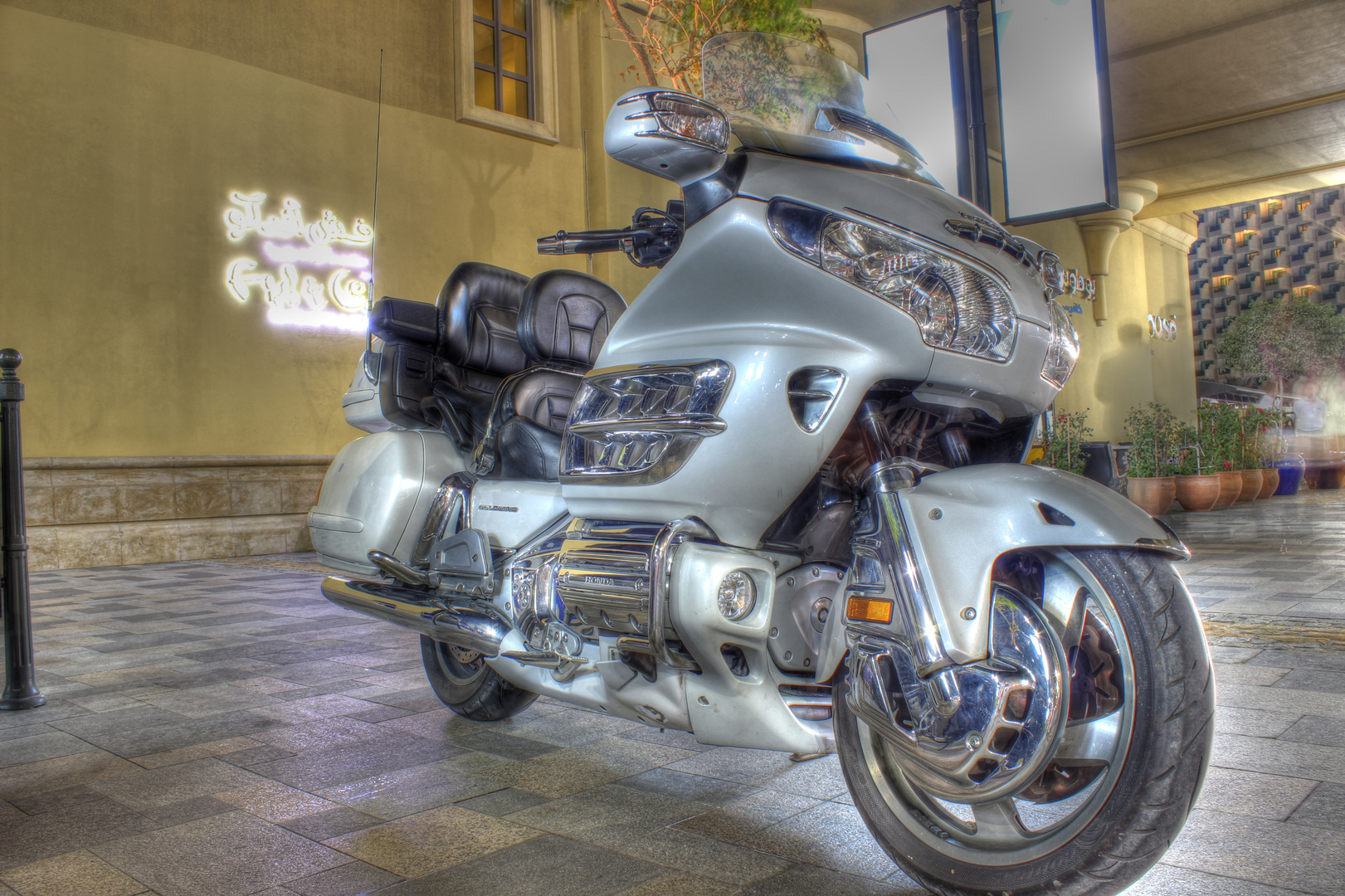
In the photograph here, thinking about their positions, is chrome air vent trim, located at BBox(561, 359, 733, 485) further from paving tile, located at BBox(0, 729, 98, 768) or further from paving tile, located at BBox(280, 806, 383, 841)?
paving tile, located at BBox(0, 729, 98, 768)

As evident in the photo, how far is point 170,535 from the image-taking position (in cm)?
849

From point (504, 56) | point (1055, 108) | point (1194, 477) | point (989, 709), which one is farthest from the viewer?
point (1194, 477)

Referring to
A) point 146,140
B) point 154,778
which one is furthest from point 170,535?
point 154,778

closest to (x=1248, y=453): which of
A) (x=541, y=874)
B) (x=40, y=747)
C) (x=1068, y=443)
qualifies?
(x=1068, y=443)

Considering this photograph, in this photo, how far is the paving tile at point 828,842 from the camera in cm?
177

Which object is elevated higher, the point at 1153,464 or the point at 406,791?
the point at 1153,464

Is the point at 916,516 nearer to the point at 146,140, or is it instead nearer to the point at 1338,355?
the point at 146,140

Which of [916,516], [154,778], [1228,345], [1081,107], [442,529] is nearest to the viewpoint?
[916,516]

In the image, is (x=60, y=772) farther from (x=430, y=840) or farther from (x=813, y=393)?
(x=813, y=393)

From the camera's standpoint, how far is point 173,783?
7.82 ft

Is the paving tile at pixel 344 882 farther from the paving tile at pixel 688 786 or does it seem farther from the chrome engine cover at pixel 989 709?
the chrome engine cover at pixel 989 709

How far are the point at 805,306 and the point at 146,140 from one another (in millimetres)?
8867

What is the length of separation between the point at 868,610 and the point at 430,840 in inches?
43.1

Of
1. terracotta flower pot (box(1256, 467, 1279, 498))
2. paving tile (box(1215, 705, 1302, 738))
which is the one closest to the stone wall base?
paving tile (box(1215, 705, 1302, 738))
